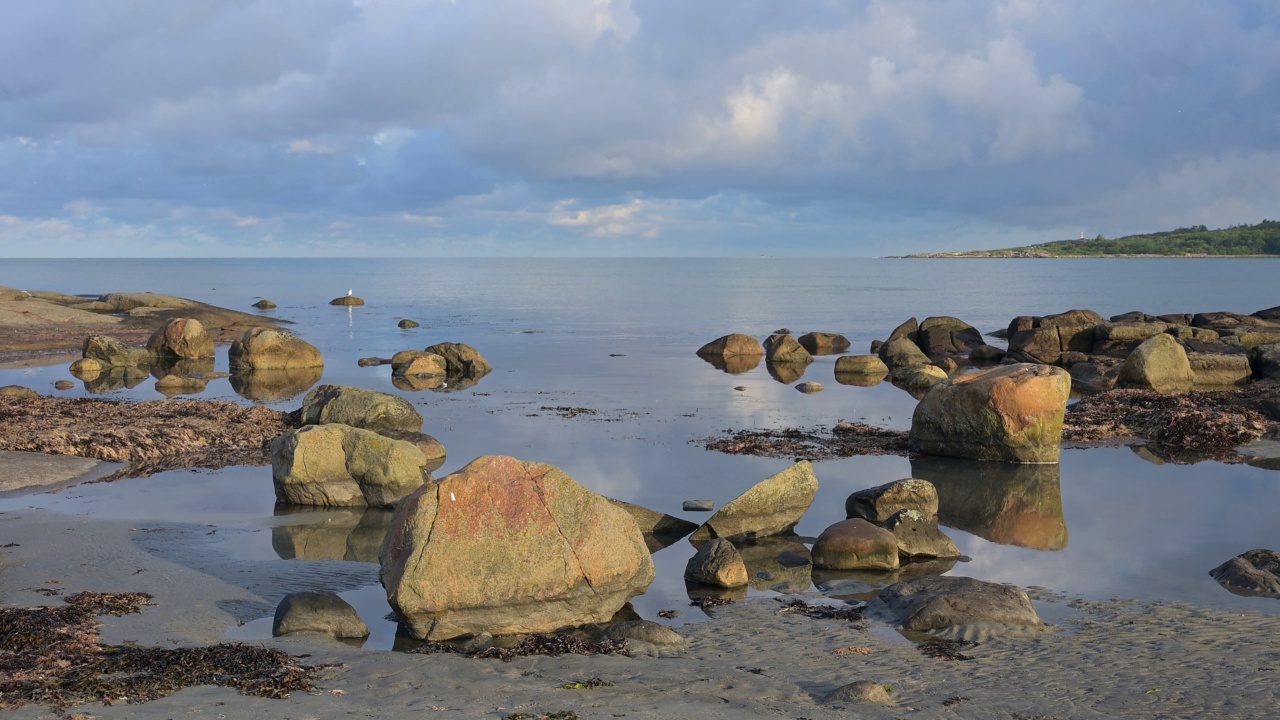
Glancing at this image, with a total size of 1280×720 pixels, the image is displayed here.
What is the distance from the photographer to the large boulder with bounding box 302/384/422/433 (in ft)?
84.4

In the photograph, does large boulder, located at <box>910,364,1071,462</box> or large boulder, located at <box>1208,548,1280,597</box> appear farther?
large boulder, located at <box>910,364,1071,462</box>

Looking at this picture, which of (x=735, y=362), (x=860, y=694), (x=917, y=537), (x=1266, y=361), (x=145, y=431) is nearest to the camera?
(x=860, y=694)

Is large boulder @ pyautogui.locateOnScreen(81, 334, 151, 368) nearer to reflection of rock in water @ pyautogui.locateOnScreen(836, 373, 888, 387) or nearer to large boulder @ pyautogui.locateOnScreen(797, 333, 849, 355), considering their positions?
reflection of rock in water @ pyautogui.locateOnScreen(836, 373, 888, 387)

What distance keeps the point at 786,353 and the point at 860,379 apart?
24.5ft

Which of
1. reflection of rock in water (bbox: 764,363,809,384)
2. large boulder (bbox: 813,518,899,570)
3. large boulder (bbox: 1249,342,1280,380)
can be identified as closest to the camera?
large boulder (bbox: 813,518,899,570)

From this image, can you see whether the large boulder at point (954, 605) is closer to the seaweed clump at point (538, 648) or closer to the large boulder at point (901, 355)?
the seaweed clump at point (538, 648)

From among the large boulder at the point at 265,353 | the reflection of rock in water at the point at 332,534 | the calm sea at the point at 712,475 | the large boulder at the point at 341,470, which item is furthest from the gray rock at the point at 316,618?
the large boulder at the point at 265,353

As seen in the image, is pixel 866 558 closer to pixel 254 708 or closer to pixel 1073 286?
pixel 254 708

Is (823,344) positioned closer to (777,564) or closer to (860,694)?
(777,564)

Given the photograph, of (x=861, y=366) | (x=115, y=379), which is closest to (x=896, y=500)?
(x=861, y=366)

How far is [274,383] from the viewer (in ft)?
129

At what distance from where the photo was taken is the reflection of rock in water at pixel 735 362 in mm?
45278

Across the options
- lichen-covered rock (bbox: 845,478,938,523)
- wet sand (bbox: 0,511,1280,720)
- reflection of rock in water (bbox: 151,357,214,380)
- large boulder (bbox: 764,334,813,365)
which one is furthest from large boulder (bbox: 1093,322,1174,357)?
reflection of rock in water (bbox: 151,357,214,380)

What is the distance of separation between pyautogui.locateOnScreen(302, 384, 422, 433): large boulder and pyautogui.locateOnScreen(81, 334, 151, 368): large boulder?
21802mm
